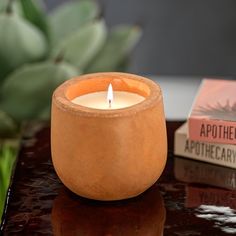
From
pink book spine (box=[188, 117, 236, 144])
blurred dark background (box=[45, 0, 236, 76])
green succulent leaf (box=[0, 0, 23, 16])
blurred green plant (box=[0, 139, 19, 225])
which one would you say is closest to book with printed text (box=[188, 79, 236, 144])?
pink book spine (box=[188, 117, 236, 144])

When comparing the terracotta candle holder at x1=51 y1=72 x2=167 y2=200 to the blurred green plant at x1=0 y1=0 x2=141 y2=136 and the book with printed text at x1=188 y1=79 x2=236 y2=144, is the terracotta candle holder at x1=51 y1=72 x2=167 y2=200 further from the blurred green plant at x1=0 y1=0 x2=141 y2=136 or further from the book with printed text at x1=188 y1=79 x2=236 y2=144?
the blurred green plant at x1=0 y1=0 x2=141 y2=136

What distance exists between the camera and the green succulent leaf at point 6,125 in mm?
772

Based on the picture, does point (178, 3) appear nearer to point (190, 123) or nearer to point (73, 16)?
point (73, 16)

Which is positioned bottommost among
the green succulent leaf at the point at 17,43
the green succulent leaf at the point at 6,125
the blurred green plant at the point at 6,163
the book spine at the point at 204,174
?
the blurred green plant at the point at 6,163

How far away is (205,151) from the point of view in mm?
618

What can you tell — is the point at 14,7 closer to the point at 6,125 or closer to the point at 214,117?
the point at 6,125

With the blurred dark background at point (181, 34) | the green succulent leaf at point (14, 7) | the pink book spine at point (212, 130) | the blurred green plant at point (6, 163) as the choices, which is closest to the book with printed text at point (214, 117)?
the pink book spine at point (212, 130)

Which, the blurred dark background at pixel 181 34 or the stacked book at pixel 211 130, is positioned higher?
the stacked book at pixel 211 130

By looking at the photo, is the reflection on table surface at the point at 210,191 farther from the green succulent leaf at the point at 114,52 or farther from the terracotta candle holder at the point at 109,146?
the green succulent leaf at the point at 114,52

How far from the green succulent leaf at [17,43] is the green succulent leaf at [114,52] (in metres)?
0.10

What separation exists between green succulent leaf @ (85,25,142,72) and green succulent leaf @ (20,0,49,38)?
0.09 meters

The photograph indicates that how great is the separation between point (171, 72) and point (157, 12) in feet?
0.44

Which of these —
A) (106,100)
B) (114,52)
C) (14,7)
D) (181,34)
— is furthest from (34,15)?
(181,34)

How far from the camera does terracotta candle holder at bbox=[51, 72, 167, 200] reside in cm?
51
